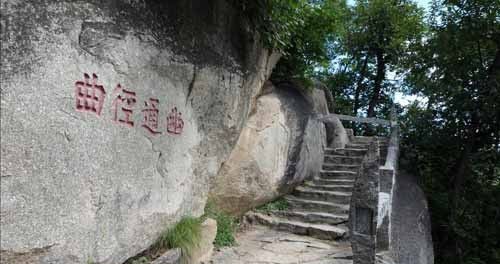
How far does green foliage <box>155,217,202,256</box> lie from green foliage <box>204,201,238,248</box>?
0.84 meters

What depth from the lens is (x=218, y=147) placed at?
517 centimetres

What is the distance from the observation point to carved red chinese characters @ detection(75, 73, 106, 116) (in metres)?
2.86

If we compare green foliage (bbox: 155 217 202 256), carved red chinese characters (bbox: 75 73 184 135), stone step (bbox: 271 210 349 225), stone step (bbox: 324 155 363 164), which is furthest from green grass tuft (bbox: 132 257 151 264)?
stone step (bbox: 324 155 363 164)

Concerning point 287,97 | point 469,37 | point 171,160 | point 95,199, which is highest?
point 469,37

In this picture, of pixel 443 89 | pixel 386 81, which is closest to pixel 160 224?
pixel 443 89

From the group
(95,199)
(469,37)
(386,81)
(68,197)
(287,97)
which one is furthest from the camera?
(386,81)

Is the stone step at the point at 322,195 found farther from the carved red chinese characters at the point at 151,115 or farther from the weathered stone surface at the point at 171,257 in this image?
the carved red chinese characters at the point at 151,115

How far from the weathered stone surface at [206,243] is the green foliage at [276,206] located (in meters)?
2.07

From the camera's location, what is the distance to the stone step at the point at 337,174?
821cm

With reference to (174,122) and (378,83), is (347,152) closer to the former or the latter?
(174,122)

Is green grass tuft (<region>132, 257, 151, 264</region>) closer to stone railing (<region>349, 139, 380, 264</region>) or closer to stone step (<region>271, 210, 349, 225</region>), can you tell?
stone railing (<region>349, 139, 380, 264</region>)

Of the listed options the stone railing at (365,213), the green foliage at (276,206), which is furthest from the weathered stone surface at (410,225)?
the stone railing at (365,213)

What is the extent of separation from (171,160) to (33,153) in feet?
5.59

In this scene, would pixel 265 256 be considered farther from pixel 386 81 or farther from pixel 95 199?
pixel 386 81
